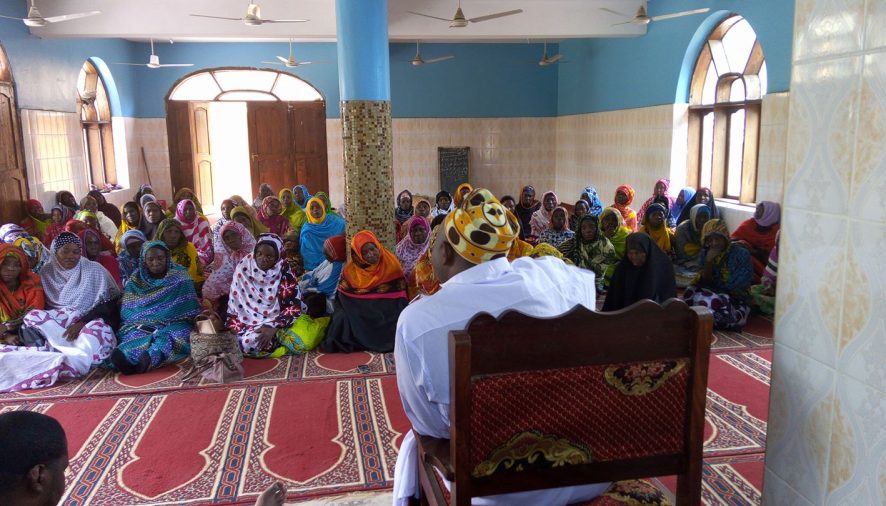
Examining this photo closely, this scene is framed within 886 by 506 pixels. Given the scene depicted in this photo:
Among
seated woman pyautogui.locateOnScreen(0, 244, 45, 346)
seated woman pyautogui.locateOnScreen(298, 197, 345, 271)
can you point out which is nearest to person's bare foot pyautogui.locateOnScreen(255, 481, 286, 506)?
seated woman pyautogui.locateOnScreen(0, 244, 45, 346)

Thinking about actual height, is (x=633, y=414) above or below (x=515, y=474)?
above

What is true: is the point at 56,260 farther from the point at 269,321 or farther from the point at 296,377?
the point at 296,377

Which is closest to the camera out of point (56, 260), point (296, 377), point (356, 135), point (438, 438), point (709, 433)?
Answer: point (438, 438)

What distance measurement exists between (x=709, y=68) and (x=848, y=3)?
7048 mm

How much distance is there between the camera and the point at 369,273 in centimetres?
504

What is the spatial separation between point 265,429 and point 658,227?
15.7 feet

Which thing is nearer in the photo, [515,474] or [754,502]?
[515,474]

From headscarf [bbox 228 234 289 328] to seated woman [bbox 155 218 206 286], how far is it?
3.01ft

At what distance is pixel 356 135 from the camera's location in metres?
5.73

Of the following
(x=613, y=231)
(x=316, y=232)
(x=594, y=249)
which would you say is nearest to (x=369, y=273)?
(x=316, y=232)

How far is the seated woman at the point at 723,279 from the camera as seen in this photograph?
5.14m

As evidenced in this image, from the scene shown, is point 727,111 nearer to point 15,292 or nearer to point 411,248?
point 411,248

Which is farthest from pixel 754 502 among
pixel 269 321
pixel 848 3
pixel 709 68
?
pixel 709 68

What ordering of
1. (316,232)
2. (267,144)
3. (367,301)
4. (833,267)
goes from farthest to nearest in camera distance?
(267,144) < (316,232) < (367,301) < (833,267)
